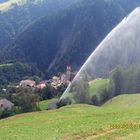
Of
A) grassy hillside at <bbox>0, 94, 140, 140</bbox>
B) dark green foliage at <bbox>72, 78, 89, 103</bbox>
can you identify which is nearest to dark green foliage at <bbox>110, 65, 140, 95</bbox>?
dark green foliage at <bbox>72, 78, 89, 103</bbox>

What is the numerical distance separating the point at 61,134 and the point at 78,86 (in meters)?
45.6

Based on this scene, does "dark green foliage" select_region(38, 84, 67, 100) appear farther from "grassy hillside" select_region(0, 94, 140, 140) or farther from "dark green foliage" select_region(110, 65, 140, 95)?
"grassy hillside" select_region(0, 94, 140, 140)

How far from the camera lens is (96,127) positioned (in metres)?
29.4

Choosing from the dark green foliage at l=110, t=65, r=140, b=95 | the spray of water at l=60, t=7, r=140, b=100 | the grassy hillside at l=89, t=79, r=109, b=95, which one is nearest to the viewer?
the grassy hillside at l=89, t=79, r=109, b=95

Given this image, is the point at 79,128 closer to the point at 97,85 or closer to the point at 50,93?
the point at 97,85

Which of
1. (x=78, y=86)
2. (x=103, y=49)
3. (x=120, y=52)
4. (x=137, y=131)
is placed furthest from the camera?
(x=120, y=52)

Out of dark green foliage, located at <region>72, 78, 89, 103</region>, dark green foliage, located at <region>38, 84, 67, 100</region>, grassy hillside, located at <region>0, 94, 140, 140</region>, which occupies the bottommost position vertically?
grassy hillside, located at <region>0, 94, 140, 140</region>

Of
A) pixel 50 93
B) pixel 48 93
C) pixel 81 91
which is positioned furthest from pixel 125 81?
pixel 48 93

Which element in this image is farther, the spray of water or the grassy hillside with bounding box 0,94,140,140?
the spray of water

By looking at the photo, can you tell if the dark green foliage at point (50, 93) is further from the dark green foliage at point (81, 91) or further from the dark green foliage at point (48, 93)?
the dark green foliage at point (81, 91)

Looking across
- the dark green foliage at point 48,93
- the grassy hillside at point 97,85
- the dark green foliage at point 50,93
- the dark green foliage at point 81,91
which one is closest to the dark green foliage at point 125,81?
the grassy hillside at point 97,85

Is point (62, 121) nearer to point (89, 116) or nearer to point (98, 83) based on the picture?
point (89, 116)

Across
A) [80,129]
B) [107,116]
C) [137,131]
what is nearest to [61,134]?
[80,129]

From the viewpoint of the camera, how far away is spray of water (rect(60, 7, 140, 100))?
248ft
